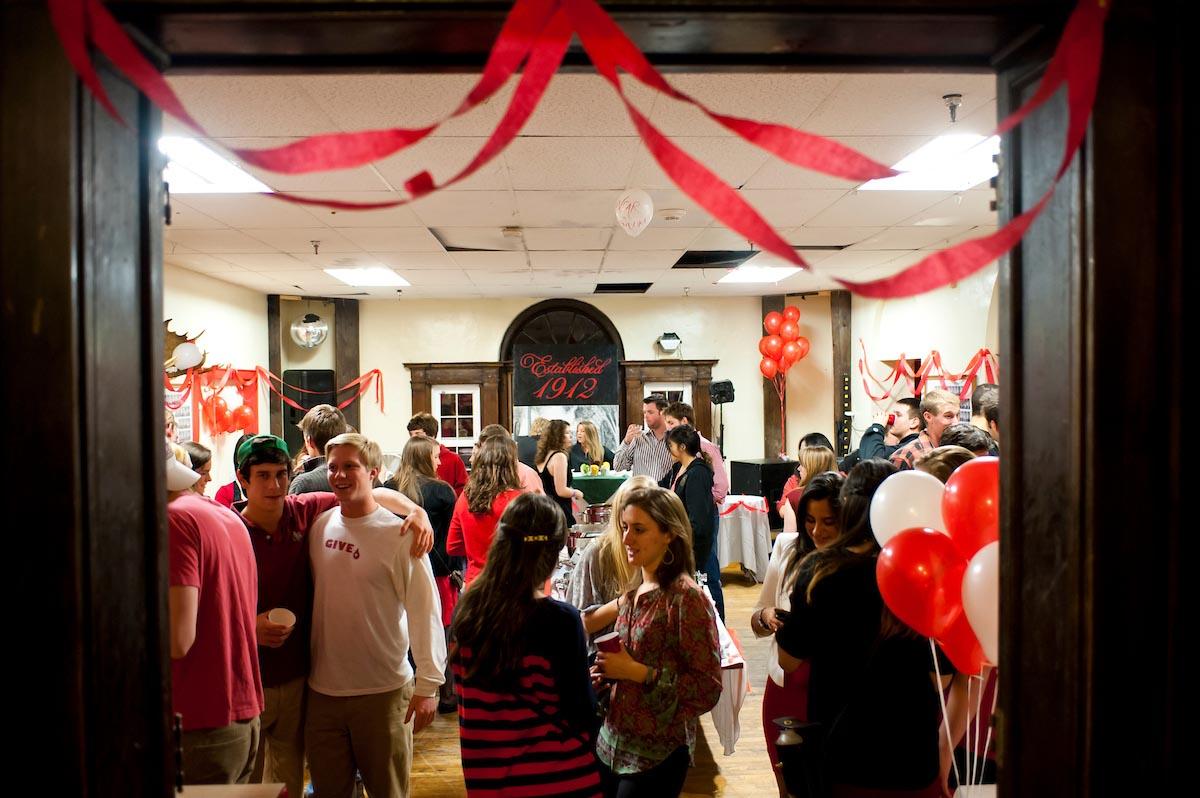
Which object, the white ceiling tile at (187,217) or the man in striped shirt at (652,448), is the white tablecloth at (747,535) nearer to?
the man in striped shirt at (652,448)

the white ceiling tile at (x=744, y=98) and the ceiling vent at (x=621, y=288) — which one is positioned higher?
the ceiling vent at (x=621, y=288)

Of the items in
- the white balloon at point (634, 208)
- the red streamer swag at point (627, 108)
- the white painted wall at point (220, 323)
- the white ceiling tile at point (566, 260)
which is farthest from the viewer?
the white painted wall at point (220, 323)

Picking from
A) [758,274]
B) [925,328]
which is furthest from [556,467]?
[925,328]

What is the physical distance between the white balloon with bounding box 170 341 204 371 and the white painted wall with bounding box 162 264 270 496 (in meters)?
0.28

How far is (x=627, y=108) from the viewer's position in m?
1.00

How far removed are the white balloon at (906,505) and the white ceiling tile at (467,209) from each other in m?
3.24

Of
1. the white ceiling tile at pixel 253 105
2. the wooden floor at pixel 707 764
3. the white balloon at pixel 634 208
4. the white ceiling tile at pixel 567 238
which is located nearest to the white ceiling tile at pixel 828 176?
the white balloon at pixel 634 208

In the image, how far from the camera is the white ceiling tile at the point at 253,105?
2.97m

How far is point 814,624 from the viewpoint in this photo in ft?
6.87

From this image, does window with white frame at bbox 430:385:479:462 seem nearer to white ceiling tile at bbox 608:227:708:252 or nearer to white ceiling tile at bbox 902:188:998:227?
white ceiling tile at bbox 608:227:708:252

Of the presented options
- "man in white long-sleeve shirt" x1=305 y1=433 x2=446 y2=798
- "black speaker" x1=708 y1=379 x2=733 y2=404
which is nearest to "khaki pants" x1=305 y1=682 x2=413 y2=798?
"man in white long-sleeve shirt" x1=305 y1=433 x2=446 y2=798

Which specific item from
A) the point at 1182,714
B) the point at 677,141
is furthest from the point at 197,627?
the point at 677,141

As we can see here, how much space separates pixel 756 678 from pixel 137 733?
4049 millimetres

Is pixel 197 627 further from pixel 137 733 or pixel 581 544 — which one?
pixel 581 544
